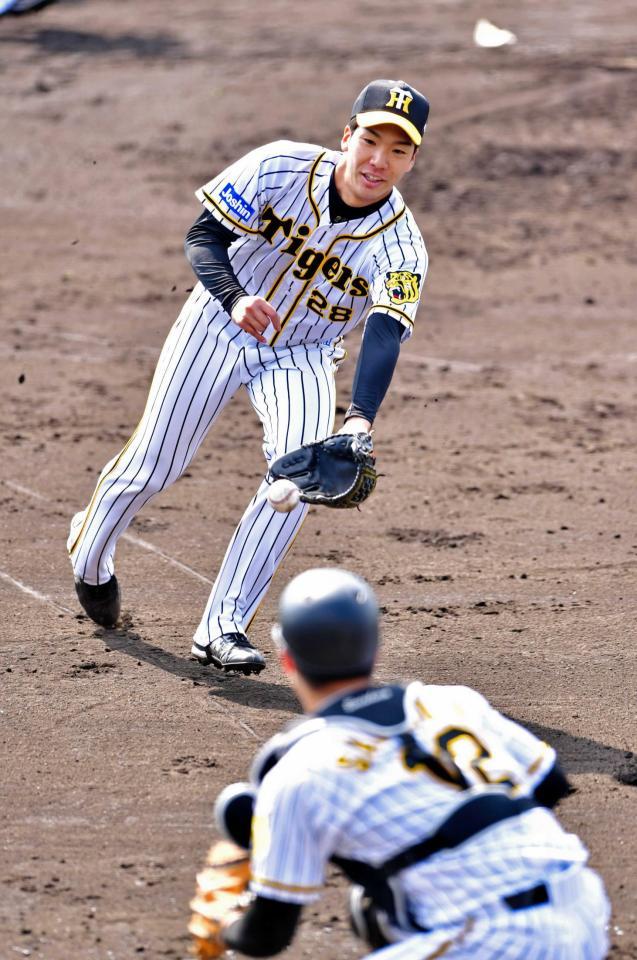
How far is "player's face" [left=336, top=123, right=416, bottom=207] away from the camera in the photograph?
4.34 m

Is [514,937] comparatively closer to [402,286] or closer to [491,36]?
[402,286]

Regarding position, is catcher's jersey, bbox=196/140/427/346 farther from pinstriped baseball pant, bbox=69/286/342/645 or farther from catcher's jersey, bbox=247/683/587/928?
catcher's jersey, bbox=247/683/587/928

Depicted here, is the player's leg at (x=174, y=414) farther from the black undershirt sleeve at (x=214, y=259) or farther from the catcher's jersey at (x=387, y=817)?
the catcher's jersey at (x=387, y=817)

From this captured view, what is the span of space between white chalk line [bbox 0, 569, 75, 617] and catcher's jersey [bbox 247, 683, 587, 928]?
2947mm

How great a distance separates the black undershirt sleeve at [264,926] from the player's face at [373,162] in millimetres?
2579

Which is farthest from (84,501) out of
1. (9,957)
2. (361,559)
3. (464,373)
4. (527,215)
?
(527,215)

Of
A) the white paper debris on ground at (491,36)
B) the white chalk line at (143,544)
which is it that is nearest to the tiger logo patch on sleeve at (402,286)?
the white chalk line at (143,544)

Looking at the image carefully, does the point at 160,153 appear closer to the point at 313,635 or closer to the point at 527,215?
the point at 527,215

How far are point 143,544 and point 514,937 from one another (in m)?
3.79

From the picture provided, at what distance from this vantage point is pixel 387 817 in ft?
7.81

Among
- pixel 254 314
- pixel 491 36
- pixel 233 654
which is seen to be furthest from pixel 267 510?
pixel 491 36

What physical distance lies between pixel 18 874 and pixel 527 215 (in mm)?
8336

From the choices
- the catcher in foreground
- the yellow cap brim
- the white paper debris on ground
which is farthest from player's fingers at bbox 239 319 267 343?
the white paper debris on ground

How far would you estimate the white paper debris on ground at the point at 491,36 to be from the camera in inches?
559
